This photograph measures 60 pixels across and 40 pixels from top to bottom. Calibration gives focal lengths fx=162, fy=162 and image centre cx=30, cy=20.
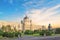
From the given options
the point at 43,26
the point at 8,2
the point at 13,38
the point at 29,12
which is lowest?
the point at 13,38

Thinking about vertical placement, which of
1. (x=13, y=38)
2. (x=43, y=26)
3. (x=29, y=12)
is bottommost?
(x=13, y=38)

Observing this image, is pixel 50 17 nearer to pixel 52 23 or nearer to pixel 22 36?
pixel 52 23

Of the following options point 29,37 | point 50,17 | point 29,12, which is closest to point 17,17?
point 29,12

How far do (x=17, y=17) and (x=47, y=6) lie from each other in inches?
29.7

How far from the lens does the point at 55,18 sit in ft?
12.6

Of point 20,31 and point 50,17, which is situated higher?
point 50,17

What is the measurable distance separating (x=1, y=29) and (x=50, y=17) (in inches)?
46.7

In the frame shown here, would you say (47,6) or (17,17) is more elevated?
(47,6)

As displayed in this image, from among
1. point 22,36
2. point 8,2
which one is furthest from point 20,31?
point 8,2

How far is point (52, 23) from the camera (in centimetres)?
387

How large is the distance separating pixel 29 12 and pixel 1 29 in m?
0.76

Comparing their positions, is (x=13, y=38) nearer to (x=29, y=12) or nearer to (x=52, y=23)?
(x=29, y=12)

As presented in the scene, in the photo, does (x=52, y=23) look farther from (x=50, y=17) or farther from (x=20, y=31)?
(x=20, y=31)

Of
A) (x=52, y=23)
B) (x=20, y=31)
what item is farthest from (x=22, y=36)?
(x=52, y=23)
